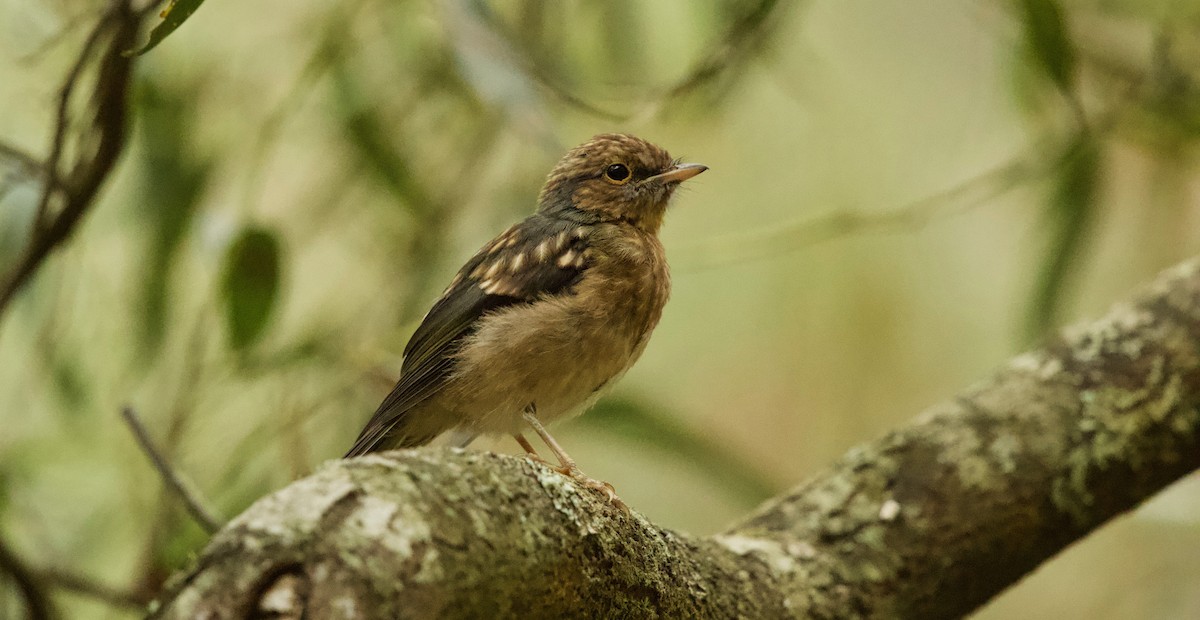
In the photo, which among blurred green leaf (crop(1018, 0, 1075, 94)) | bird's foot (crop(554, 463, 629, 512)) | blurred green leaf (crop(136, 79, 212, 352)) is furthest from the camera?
blurred green leaf (crop(136, 79, 212, 352))

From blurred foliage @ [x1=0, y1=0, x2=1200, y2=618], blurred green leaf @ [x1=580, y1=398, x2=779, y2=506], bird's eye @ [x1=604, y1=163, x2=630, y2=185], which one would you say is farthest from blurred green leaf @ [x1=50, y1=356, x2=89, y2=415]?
bird's eye @ [x1=604, y1=163, x2=630, y2=185]

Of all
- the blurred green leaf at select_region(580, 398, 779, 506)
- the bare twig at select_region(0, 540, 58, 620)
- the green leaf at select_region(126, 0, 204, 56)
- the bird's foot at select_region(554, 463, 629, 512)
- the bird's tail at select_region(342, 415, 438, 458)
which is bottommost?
the bare twig at select_region(0, 540, 58, 620)

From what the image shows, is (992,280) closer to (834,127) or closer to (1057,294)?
(834,127)

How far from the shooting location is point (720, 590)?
2471mm

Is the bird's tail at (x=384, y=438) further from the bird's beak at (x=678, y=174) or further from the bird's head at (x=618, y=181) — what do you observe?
the bird's beak at (x=678, y=174)

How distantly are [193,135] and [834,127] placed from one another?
3995 millimetres

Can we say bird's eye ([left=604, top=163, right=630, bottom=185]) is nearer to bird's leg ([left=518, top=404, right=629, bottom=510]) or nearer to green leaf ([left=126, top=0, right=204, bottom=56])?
bird's leg ([left=518, top=404, right=629, bottom=510])

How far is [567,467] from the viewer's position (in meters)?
2.85

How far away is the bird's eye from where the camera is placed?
3.59m

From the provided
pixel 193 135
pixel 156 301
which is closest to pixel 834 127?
pixel 193 135

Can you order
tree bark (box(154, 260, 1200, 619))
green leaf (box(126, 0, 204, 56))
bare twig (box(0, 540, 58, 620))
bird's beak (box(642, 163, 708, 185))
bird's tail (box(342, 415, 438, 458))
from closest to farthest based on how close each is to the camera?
1. tree bark (box(154, 260, 1200, 619))
2. green leaf (box(126, 0, 204, 56))
3. bare twig (box(0, 540, 58, 620))
4. bird's tail (box(342, 415, 438, 458))
5. bird's beak (box(642, 163, 708, 185))

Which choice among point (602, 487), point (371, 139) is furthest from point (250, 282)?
point (602, 487)

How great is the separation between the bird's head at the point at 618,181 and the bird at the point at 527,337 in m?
0.18

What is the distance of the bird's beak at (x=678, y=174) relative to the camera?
3463 millimetres
